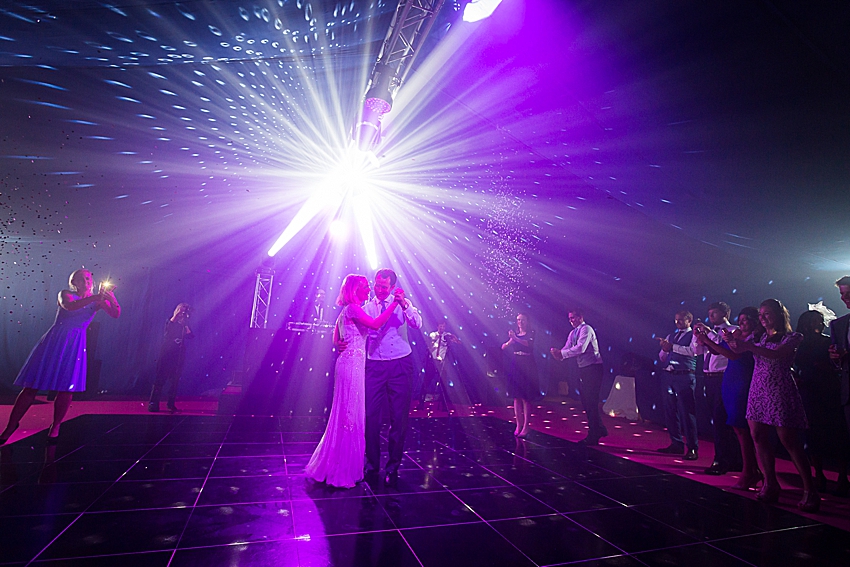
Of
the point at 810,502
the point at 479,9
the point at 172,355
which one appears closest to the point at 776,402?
the point at 810,502

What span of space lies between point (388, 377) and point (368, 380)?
16cm

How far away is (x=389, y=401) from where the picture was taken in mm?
3127

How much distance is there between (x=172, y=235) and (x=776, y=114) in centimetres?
1052

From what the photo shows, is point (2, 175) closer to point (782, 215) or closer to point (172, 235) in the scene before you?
point (172, 235)

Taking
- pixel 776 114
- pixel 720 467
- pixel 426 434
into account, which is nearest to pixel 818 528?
pixel 720 467

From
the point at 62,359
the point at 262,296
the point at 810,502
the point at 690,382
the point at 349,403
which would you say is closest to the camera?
the point at 810,502

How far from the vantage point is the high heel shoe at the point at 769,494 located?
10.1 feet

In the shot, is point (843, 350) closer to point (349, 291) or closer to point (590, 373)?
point (590, 373)

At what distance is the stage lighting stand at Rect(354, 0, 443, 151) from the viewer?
11.7 ft

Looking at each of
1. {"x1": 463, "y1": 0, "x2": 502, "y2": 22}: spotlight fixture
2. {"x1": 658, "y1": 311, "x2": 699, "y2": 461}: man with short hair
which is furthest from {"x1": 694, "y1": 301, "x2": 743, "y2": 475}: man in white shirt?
{"x1": 463, "y1": 0, "x2": 502, "y2": 22}: spotlight fixture

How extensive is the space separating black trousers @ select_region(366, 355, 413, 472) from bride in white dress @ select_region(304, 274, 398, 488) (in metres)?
0.06

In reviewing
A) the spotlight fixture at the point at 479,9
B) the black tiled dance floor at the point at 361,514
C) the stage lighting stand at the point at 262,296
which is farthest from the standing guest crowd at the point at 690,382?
the stage lighting stand at the point at 262,296

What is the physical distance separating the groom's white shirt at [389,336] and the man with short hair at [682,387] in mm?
3230

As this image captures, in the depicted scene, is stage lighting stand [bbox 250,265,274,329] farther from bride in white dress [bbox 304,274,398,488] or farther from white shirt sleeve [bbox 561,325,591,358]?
white shirt sleeve [bbox 561,325,591,358]
